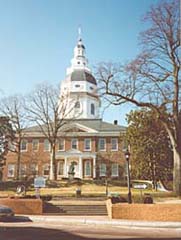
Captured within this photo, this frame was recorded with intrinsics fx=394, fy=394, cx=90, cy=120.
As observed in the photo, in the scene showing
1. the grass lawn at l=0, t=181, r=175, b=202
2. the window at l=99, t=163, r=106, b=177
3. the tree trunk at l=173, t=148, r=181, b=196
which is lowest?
the grass lawn at l=0, t=181, r=175, b=202

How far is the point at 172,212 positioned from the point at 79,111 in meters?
36.9

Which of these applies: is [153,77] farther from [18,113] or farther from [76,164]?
[76,164]

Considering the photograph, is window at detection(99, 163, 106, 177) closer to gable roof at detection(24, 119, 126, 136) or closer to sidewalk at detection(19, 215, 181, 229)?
gable roof at detection(24, 119, 126, 136)

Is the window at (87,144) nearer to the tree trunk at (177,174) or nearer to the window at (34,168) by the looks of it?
the window at (34,168)

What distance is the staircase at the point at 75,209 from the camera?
20273 mm

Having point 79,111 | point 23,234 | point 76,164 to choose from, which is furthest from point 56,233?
point 79,111

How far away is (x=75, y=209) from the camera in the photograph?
20812mm

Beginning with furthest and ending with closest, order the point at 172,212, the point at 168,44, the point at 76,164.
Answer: the point at 76,164 → the point at 168,44 → the point at 172,212

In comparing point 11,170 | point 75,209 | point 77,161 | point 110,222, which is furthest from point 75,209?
point 11,170

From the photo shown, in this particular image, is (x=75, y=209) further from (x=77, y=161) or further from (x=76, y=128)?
(x=76, y=128)

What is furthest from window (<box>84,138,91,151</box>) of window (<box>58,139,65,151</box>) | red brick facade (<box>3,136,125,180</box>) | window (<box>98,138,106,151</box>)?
window (<box>58,139,65,151</box>)

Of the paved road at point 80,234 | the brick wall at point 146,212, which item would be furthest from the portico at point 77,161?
the paved road at point 80,234

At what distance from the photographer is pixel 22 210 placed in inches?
808

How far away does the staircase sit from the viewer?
2027cm
